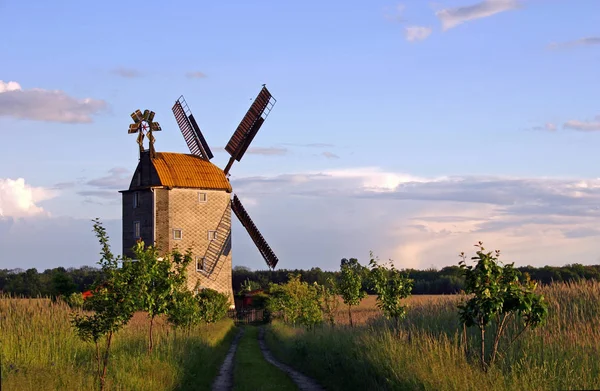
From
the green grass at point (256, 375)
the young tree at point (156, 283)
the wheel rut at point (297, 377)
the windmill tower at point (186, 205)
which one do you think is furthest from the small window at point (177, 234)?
the young tree at point (156, 283)

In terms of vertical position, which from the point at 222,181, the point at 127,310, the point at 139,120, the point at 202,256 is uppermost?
the point at 139,120

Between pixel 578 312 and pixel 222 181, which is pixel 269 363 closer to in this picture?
pixel 578 312

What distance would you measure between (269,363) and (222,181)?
3937 cm

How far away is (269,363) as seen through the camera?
119 feet

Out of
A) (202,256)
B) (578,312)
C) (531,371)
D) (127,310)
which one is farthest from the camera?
(202,256)

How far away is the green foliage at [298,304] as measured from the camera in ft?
172

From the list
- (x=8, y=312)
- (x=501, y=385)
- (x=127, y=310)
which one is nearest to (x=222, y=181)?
(x=8, y=312)

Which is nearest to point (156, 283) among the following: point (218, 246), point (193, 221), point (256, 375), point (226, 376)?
point (226, 376)

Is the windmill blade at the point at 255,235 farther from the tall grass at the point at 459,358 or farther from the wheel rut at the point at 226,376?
the tall grass at the point at 459,358

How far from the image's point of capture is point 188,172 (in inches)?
2835

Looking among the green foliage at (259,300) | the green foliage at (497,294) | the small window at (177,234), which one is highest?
the small window at (177,234)

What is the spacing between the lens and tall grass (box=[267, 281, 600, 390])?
17344 mm

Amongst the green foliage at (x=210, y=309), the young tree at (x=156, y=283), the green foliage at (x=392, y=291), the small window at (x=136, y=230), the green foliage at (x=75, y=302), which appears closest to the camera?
the young tree at (x=156, y=283)

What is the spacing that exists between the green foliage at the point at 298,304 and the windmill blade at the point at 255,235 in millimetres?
3034
